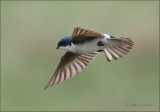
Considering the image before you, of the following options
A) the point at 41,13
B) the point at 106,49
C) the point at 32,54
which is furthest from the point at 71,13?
the point at 106,49

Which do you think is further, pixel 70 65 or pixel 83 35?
pixel 70 65

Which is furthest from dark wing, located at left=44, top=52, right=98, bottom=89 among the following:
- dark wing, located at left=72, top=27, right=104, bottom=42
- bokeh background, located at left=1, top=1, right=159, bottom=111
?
bokeh background, located at left=1, top=1, right=159, bottom=111

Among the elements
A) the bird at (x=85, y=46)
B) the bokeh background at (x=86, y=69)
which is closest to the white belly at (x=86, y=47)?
the bird at (x=85, y=46)

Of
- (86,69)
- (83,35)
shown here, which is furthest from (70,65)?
(86,69)

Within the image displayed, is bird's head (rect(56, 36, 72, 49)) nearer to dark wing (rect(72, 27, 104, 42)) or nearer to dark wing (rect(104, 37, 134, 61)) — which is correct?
dark wing (rect(72, 27, 104, 42))

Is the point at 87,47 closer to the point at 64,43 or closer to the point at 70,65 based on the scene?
the point at 64,43

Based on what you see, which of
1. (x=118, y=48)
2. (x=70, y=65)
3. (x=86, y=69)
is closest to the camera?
(x=118, y=48)
